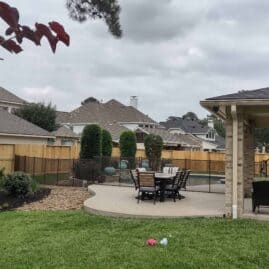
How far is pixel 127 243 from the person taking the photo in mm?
8008

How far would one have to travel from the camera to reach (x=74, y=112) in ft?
186

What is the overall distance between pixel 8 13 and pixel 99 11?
4895 mm

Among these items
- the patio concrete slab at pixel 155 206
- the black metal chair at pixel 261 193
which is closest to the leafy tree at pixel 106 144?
the patio concrete slab at pixel 155 206

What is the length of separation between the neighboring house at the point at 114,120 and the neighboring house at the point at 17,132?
66.9ft

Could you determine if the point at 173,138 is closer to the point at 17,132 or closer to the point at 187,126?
the point at 187,126

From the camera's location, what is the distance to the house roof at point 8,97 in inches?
1493

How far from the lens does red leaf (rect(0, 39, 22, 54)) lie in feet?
6.00

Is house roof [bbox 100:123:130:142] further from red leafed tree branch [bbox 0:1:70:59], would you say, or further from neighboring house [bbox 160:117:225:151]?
red leafed tree branch [bbox 0:1:70:59]

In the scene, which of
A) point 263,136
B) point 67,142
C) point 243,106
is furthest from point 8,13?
point 263,136

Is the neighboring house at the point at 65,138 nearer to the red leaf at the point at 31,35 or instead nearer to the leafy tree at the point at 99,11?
the leafy tree at the point at 99,11

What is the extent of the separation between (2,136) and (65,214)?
1607 centimetres

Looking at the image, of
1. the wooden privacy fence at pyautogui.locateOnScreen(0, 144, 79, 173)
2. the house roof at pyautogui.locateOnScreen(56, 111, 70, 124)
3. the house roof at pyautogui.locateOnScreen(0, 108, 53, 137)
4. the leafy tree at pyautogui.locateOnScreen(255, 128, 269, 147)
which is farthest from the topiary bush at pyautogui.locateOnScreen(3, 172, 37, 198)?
the leafy tree at pyautogui.locateOnScreen(255, 128, 269, 147)

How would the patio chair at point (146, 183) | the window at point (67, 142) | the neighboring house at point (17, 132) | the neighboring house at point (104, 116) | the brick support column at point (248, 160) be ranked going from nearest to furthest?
1. the patio chair at point (146, 183)
2. the brick support column at point (248, 160)
3. the neighboring house at point (17, 132)
4. the window at point (67, 142)
5. the neighboring house at point (104, 116)

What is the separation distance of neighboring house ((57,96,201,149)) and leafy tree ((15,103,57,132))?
11896mm
